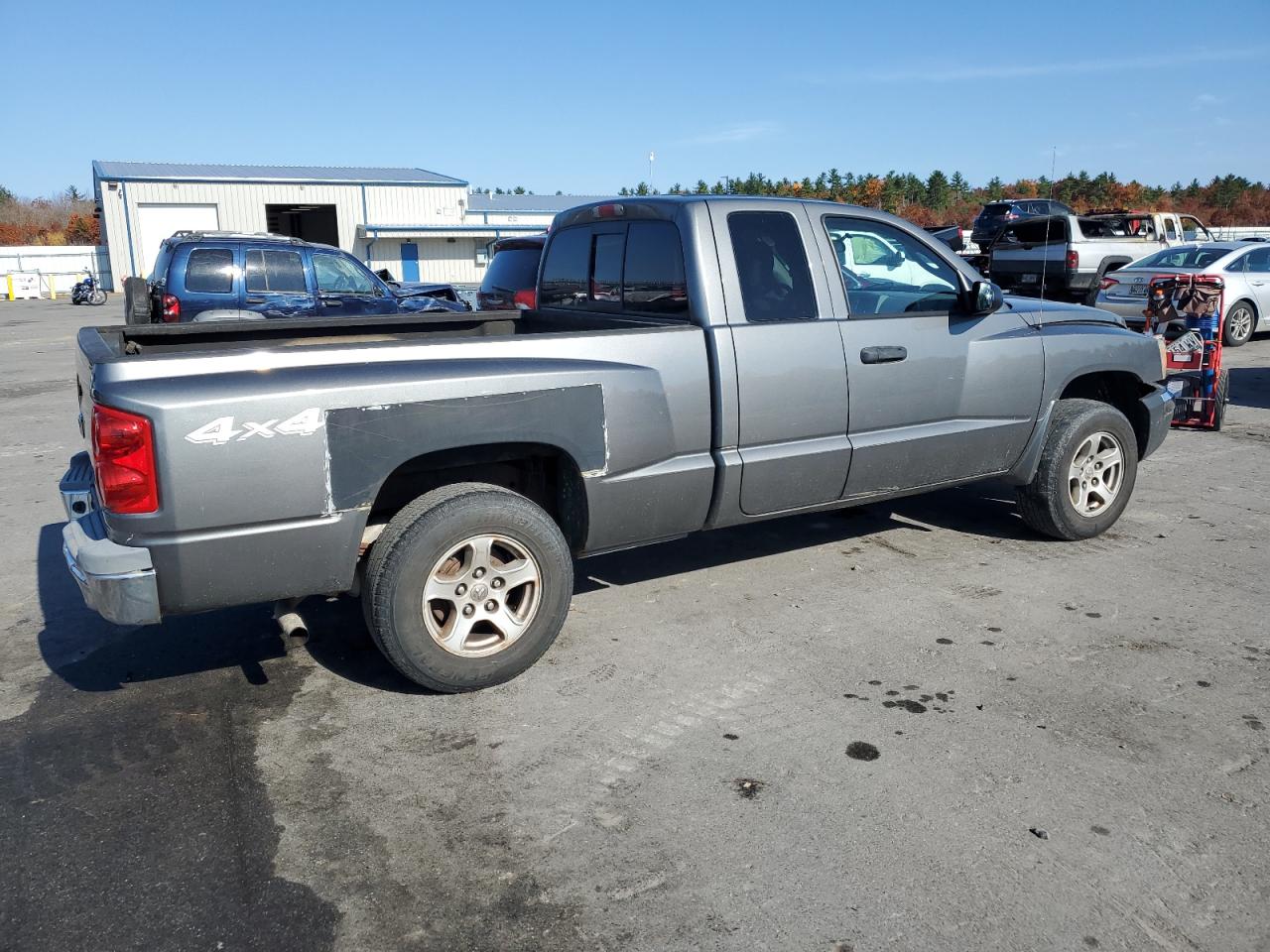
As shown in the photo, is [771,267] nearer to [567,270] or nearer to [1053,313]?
[567,270]

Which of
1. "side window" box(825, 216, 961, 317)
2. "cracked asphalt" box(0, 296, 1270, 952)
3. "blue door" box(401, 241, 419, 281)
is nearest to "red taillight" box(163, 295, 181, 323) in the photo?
"cracked asphalt" box(0, 296, 1270, 952)

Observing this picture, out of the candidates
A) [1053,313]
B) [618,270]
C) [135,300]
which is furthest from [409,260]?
[1053,313]

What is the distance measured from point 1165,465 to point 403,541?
6.51 meters

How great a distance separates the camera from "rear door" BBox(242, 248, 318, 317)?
38.0ft

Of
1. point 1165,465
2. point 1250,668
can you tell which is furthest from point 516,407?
point 1165,465

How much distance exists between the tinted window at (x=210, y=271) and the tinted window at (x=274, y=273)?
0.22m

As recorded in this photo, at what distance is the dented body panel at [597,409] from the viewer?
3.46 metres

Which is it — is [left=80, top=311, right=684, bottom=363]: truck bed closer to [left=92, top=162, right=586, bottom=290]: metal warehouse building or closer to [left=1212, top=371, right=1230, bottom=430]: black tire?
[left=1212, top=371, right=1230, bottom=430]: black tire

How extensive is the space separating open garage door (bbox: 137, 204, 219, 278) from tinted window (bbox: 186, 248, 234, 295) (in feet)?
107

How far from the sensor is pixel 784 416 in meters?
4.66

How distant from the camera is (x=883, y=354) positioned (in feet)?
16.2

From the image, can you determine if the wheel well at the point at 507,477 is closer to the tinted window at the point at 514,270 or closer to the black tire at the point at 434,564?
the black tire at the point at 434,564

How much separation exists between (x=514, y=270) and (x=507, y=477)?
6558 millimetres

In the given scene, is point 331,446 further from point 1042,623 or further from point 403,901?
point 1042,623
